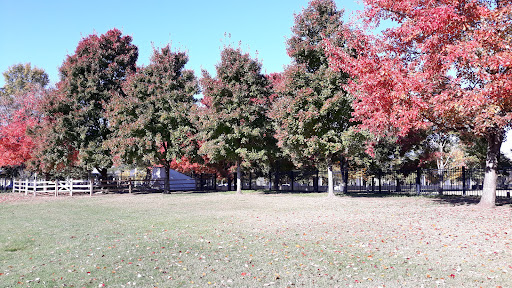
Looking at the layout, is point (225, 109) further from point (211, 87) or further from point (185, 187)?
point (185, 187)

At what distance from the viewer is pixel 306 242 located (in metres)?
8.35

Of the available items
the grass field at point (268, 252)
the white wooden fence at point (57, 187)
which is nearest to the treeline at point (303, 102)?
the white wooden fence at point (57, 187)

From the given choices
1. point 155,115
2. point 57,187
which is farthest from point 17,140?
point 155,115

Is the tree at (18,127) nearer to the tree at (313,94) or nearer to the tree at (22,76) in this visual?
the tree at (22,76)

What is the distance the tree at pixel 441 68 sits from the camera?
10617 mm

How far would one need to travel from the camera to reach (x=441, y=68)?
11961 mm

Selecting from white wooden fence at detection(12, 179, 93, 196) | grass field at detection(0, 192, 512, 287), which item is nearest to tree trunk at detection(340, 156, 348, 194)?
grass field at detection(0, 192, 512, 287)

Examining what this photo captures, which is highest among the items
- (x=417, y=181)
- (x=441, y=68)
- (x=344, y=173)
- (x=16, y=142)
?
(x=441, y=68)

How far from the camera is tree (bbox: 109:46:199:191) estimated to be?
28281 millimetres

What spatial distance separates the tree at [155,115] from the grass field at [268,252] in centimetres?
1633

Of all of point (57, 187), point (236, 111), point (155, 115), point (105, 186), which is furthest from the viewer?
point (105, 186)

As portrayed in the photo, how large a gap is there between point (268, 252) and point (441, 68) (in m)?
8.81

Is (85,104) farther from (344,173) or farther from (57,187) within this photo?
(344,173)

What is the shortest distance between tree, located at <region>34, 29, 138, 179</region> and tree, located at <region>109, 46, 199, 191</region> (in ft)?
5.82
